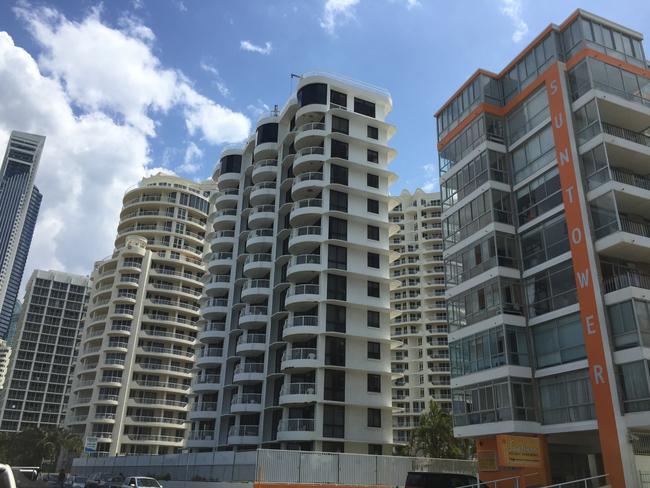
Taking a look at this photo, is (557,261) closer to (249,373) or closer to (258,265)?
(249,373)

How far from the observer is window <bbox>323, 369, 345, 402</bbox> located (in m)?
49.1

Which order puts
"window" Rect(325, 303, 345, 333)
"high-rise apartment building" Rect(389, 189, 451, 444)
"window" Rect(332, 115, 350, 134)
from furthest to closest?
"high-rise apartment building" Rect(389, 189, 451, 444) < "window" Rect(332, 115, 350, 134) < "window" Rect(325, 303, 345, 333)

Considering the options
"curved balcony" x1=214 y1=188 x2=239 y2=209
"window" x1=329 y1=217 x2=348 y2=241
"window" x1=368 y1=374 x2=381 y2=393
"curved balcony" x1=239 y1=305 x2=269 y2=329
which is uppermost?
"curved balcony" x1=214 y1=188 x2=239 y2=209

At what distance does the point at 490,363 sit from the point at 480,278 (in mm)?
5262

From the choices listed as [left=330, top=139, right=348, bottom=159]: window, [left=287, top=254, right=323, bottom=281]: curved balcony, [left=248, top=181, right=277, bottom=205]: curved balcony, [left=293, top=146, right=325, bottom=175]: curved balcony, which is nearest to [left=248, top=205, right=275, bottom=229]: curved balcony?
[left=248, top=181, right=277, bottom=205]: curved balcony

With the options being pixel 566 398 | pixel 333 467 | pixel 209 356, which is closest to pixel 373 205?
pixel 209 356

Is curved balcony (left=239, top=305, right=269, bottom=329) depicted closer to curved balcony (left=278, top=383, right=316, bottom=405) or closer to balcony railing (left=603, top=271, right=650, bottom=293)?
curved balcony (left=278, top=383, right=316, bottom=405)

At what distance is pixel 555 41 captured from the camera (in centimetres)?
3650

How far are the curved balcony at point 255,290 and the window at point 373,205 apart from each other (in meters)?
12.8

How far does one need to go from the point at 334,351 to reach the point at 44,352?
115489mm

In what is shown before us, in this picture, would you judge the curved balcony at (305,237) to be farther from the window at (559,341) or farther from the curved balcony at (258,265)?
the window at (559,341)

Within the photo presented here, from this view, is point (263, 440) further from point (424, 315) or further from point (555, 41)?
point (424, 315)

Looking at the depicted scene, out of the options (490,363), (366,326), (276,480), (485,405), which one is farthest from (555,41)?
(276,480)

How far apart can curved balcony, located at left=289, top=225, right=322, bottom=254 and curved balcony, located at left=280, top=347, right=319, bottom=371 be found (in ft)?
32.0
